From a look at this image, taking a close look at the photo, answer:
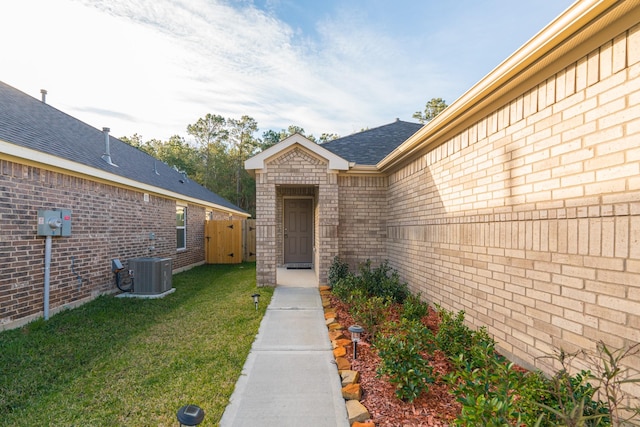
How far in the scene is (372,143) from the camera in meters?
9.73

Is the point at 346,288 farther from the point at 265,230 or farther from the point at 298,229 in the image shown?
the point at 298,229

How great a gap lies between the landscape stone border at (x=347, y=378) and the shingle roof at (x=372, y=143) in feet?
15.6

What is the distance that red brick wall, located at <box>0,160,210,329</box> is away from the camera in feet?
15.3

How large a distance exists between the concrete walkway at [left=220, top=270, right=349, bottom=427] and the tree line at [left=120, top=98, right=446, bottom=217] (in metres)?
27.2

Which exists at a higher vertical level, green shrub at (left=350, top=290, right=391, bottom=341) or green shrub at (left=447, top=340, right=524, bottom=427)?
green shrub at (left=447, top=340, right=524, bottom=427)

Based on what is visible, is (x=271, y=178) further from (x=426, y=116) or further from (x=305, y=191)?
(x=426, y=116)

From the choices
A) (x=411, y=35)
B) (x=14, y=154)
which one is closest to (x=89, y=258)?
(x=14, y=154)

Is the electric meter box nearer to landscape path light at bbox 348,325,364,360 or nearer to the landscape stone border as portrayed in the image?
Result: the landscape stone border

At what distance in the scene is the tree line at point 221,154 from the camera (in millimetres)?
30719

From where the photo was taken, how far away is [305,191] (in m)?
10.1

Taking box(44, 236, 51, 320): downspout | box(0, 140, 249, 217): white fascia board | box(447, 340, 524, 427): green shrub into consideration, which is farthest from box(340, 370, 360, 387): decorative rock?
box(0, 140, 249, 217): white fascia board

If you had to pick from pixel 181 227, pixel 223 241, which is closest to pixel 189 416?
pixel 181 227

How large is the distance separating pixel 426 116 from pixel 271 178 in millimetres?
26550

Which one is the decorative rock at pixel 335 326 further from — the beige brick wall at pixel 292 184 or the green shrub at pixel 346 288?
the beige brick wall at pixel 292 184
